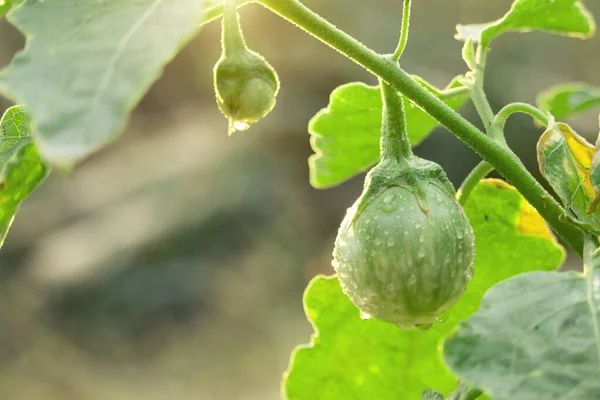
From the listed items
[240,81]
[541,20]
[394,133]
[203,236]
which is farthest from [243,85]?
[203,236]

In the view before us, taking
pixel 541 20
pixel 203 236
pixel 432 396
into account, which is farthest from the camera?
pixel 203 236

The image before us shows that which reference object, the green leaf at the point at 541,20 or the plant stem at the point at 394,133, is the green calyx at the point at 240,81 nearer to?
the plant stem at the point at 394,133

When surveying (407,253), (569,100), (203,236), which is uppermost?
(407,253)

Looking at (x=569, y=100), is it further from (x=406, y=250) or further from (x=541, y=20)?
(x=406, y=250)

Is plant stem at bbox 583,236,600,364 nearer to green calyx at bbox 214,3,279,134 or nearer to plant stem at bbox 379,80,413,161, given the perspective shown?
plant stem at bbox 379,80,413,161

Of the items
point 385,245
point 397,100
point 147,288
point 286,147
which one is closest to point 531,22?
point 397,100

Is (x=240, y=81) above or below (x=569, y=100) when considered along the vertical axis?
above
